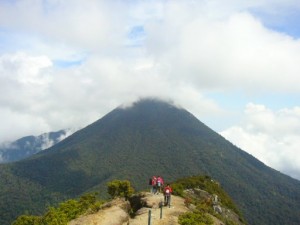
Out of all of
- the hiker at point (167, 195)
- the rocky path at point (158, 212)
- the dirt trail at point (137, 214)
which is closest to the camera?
the rocky path at point (158, 212)

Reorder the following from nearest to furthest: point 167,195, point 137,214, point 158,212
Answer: point 158,212 < point 137,214 < point 167,195

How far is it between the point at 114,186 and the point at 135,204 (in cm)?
2430

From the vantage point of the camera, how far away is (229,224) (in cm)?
6378

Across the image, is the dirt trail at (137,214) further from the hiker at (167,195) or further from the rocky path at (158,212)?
the hiker at (167,195)

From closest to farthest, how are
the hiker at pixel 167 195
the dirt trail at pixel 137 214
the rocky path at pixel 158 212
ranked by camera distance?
the rocky path at pixel 158 212, the dirt trail at pixel 137 214, the hiker at pixel 167 195

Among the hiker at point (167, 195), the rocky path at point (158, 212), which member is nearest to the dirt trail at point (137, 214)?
→ the rocky path at point (158, 212)

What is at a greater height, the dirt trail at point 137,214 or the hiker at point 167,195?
the hiker at point 167,195

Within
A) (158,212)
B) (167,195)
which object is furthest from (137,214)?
(167,195)

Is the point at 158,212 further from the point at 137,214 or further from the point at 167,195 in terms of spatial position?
the point at 167,195

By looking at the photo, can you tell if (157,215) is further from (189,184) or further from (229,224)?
(189,184)

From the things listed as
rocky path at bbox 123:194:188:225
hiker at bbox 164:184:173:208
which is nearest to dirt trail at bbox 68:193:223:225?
rocky path at bbox 123:194:188:225

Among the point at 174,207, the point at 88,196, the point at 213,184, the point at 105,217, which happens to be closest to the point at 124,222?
the point at 105,217

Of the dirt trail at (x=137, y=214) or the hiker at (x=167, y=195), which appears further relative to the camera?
the hiker at (x=167, y=195)

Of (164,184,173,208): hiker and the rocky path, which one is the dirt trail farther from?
(164,184,173,208): hiker
